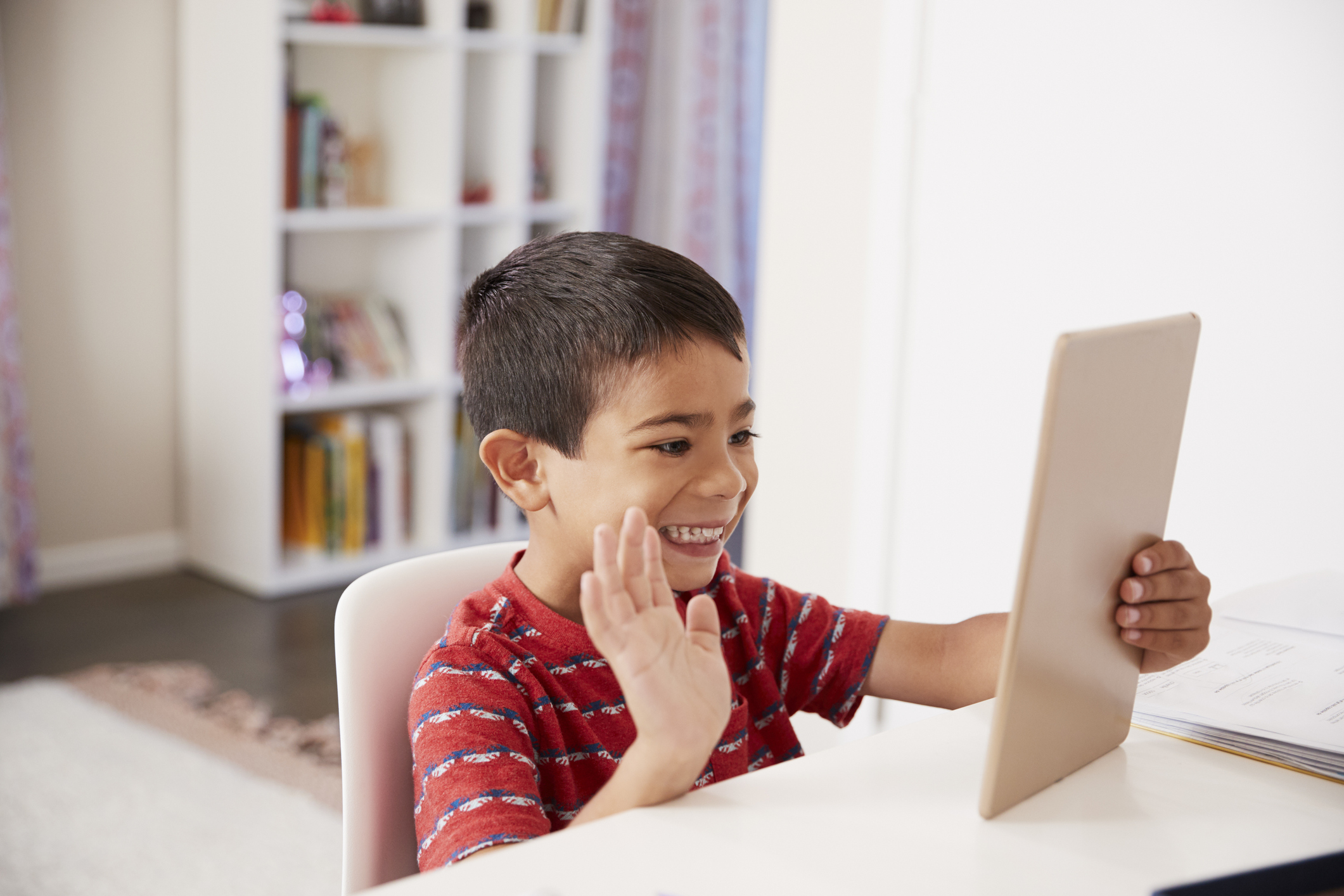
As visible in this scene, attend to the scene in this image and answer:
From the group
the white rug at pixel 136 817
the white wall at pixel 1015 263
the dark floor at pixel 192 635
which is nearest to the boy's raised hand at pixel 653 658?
the white wall at pixel 1015 263

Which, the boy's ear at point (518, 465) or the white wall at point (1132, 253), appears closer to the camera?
the boy's ear at point (518, 465)

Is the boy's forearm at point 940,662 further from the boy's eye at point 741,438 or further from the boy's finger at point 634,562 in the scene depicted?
the boy's finger at point 634,562

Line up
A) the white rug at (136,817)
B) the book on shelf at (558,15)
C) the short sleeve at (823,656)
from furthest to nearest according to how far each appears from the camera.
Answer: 1. the book on shelf at (558,15)
2. the white rug at (136,817)
3. the short sleeve at (823,656)

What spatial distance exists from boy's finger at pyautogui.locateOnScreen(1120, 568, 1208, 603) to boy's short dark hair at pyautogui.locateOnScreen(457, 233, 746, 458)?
0.35 metres

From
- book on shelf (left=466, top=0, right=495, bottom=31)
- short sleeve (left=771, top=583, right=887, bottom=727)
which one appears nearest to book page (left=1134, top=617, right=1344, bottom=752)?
short sleeve (left=771, top=583, right=887, bottom=727)

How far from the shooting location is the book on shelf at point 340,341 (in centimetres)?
332

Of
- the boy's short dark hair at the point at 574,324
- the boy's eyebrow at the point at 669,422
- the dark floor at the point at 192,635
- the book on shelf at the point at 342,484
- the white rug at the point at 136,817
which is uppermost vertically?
the boy's short dark hair at the point at 574,324

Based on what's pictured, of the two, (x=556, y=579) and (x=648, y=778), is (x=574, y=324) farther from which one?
(x=648, y=778)

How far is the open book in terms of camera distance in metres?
0.91

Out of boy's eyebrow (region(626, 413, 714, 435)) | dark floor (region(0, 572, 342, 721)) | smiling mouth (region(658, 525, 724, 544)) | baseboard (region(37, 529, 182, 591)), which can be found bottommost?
dark floor (region(0, 572, 342, 721))

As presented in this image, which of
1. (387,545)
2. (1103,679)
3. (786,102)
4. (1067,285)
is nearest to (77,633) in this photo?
(387,545)

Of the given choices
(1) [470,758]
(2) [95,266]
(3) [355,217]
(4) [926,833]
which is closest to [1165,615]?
(4) [926,833]

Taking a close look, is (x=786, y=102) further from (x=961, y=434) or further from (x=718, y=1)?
(x=718, y=1)

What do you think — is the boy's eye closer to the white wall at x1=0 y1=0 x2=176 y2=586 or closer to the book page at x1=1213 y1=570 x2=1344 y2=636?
the book page at x1=1213 y1=570 x2=1344 y2=636
